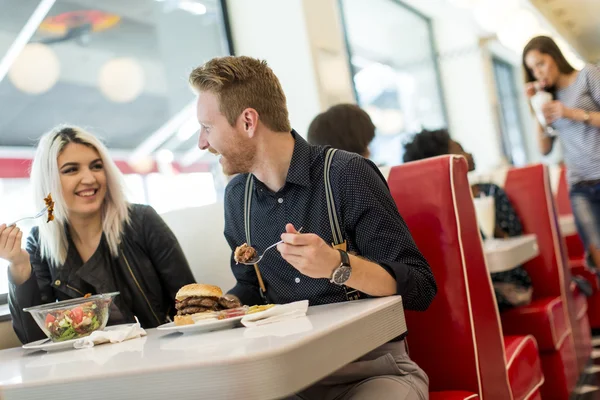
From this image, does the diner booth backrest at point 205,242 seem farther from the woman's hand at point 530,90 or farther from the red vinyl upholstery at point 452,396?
the woman's hand at point 530,90

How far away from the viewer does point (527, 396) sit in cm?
230

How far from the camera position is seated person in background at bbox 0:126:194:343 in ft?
7.60

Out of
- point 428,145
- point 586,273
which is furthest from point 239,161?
point 586,273

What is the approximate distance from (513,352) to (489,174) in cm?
159

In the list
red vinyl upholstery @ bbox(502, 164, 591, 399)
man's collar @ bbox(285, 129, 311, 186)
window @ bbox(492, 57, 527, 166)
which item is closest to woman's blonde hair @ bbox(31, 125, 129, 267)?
man's collar @ bbox(285, 129, 311, 186)

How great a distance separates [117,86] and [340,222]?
231 cm

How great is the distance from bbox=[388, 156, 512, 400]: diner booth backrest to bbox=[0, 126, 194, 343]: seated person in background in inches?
32.2

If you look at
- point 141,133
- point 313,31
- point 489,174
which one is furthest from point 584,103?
point 141,133

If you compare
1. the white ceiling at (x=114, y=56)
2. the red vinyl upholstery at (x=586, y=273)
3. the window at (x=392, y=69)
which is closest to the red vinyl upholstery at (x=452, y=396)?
the white ceiling at (x=114, y=56)

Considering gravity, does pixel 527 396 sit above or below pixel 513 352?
below

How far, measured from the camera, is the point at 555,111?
3.58 metres

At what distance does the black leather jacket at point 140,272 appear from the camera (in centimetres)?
229

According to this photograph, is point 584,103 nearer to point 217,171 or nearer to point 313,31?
point 313,31

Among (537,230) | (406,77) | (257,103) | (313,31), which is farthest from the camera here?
(406,77)
